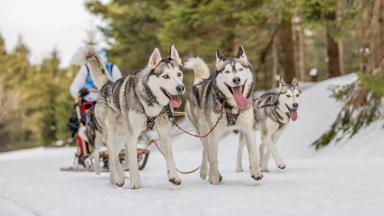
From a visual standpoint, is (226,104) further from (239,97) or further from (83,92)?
(83,92)

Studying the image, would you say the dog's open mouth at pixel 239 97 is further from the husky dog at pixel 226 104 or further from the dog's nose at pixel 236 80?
the dog's nose at pixel 236 80

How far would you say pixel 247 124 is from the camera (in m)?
6.08

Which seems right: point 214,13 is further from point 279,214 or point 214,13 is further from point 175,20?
point 279,214

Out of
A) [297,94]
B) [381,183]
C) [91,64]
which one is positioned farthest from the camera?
[297,94]

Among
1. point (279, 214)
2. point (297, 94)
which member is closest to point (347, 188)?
point (279, 214)

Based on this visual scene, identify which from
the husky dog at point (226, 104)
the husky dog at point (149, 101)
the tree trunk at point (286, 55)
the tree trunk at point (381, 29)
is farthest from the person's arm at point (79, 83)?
the tree trunk at point (286, 55)

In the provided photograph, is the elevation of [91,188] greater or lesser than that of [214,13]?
lesser

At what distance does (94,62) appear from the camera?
24.3 feet

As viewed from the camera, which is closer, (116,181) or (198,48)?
(116,181)

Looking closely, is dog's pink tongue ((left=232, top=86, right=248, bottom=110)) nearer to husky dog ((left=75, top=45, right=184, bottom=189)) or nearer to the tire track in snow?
husky dog ((left=75, top=45, right=184, bottom=189))

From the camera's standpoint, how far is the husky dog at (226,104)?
580cm

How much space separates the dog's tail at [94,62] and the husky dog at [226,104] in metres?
1.54

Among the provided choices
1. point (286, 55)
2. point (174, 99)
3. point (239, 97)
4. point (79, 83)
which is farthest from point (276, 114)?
point (286, 55)

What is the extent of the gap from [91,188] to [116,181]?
12.0 inches
